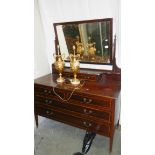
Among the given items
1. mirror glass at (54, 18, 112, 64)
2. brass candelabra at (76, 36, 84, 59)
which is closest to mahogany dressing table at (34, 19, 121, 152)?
mirror glass at (54, 18, 112, 64)

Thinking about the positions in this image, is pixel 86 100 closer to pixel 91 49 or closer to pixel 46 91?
pixel 46 91

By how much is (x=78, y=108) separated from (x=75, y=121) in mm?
184

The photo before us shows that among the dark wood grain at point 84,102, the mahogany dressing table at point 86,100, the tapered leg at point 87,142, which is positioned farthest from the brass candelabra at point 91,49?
the tapered leg at point 87,142

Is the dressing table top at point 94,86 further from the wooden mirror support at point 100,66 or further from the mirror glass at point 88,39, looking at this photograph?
the mirror glass at point 88,39

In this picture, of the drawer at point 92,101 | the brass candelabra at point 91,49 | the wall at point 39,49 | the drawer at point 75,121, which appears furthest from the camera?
the wall at point 39,49

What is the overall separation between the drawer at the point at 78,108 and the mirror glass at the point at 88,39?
60cm

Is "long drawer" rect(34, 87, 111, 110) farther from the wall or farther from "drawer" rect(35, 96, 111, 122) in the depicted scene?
the wall

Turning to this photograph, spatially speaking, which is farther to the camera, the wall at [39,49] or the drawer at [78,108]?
the wall at [39,49]

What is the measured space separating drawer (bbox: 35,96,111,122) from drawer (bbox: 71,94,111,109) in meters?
0.07

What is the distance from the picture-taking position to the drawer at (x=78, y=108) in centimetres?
168

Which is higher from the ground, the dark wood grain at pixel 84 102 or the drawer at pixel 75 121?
the dark wood grain at pixel 84 102

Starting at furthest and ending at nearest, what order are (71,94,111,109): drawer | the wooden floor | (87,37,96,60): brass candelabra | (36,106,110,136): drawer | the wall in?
the wall, (87,37,96,60): brass candelabra, the wooden floor, (36,106,110,136): drawer, (71,94,111,109): drawer

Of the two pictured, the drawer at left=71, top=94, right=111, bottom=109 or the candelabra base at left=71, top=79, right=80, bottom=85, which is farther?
the candelabra base at left=71, top=79, right=80, bottom=85

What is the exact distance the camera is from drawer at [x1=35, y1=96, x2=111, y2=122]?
1676mm
